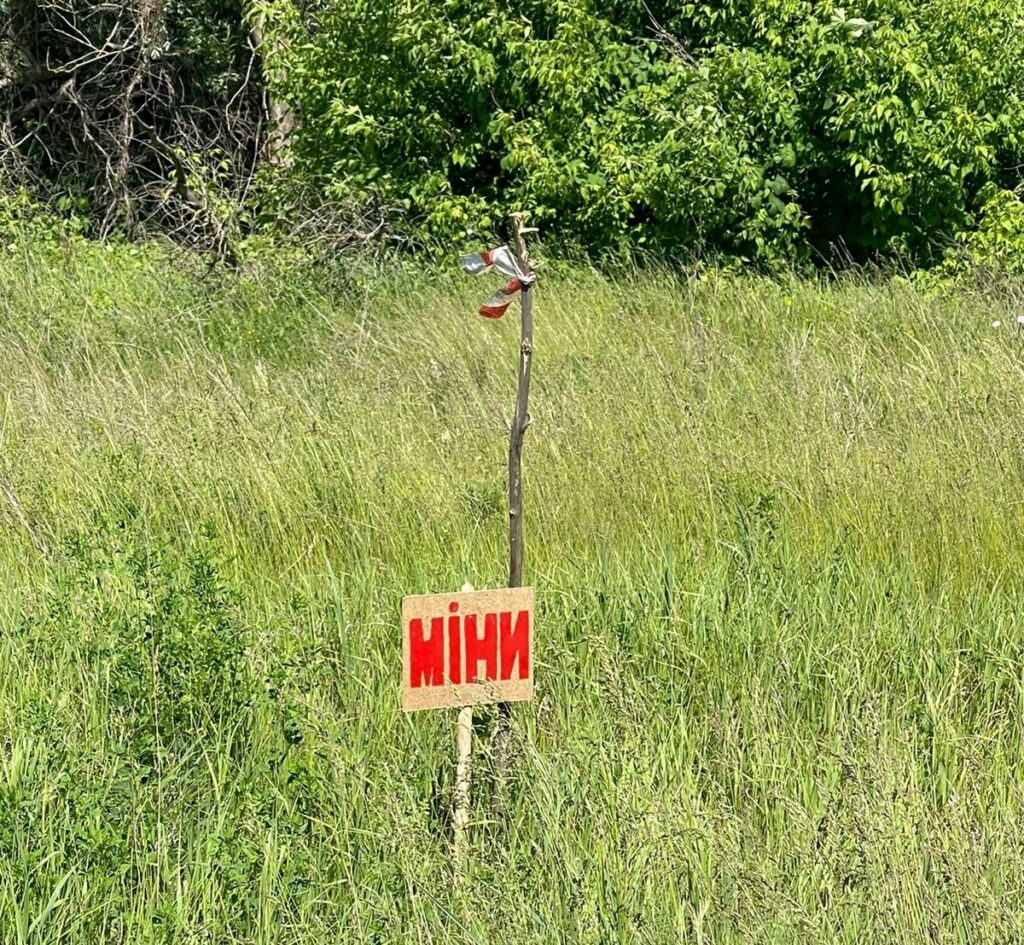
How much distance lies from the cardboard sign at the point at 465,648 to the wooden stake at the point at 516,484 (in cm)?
12

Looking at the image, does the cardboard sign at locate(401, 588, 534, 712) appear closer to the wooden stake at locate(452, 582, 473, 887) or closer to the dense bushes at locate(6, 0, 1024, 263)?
the wooden stake at locate(452, 582, 473, 887)

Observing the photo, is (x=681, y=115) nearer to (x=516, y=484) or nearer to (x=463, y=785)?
(x=516, y=484)

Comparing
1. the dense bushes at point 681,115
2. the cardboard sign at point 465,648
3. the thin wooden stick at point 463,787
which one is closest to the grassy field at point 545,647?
the thin wooden stick at point 463,787

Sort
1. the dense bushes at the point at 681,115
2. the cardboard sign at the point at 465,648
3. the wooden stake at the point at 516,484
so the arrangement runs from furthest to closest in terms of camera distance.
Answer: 1. the dense bushes at the point at 681,115
2. the wooden stake at the point at 516,484
3. the cardboard sign at the point at 465,648

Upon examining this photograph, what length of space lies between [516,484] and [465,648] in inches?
17.4

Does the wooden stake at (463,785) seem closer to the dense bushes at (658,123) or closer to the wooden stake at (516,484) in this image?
the wooden stake at (516,484)

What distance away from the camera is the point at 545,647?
3.56 metres

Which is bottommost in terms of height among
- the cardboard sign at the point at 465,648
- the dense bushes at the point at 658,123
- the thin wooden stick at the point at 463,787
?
the thin wooden stick at the point at 463,787

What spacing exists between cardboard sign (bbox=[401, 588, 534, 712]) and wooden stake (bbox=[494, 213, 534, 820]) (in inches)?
4.8

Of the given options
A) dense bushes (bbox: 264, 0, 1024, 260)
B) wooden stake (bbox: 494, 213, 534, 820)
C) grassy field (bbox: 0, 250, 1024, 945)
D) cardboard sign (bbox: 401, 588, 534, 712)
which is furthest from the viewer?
dense bushes (bbox: 264, 0, 1024, 260)

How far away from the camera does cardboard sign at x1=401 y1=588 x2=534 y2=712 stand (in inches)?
109

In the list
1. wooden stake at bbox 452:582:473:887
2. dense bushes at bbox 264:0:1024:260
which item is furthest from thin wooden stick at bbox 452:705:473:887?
dense bushes at bbox 264:0:1024:260

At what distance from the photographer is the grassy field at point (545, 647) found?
8.55 feet

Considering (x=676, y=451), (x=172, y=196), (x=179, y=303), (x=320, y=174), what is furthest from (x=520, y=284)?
(x=172, y=196)
